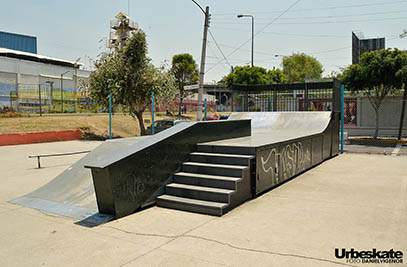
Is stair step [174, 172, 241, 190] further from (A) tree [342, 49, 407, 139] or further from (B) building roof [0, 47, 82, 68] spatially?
(B) building roof [0, 47, 82, 68]

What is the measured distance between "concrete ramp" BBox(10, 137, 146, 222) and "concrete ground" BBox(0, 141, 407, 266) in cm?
25

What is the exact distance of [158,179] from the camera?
19.5 feet

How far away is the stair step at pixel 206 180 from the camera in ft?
18.4

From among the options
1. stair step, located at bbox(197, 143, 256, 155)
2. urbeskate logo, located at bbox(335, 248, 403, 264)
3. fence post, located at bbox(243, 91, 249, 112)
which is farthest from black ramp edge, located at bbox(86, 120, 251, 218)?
fence post, located at bbox(243, 91, 249, 112)

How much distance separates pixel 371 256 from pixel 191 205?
2.73 metres

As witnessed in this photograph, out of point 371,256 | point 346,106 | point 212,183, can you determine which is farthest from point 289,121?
point 346,106

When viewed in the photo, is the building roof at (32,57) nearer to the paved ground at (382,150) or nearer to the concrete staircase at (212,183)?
the paved ground at (382,150)

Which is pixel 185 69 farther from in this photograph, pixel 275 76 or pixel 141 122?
pixel 141 122

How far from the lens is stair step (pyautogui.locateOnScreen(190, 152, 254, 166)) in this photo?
5963 mm

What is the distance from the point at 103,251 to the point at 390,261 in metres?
3.16

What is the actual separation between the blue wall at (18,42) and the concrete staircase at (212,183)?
73220mm

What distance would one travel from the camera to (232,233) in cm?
438

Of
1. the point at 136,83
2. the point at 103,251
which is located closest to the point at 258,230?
the point at 103,251

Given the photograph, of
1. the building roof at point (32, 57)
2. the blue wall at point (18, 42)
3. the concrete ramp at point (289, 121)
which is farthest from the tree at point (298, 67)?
the blue wall at point (18, 42)
